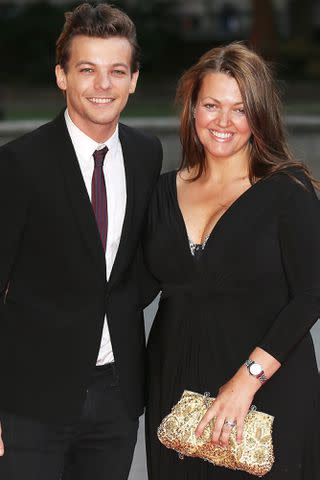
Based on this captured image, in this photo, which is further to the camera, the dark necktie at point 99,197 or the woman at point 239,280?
the dark necktie at point 99,197

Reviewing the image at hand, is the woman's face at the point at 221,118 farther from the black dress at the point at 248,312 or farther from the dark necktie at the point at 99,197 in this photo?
the dark necktie at the point at 99,197

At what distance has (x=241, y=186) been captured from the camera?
12.0 feet

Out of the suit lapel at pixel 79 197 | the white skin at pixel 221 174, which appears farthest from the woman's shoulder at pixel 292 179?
the suit lapel at pixel 79 197

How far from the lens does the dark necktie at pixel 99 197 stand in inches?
139

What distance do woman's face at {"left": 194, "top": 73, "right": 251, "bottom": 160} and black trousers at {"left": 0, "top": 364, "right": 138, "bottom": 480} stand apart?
869 millimetres

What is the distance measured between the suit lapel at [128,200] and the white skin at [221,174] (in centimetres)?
20

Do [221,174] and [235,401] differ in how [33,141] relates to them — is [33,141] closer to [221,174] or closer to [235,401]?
[221,174]

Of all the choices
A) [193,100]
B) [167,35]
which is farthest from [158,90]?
[193,100]

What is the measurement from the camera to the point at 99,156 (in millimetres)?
3572

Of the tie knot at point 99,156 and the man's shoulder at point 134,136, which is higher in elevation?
the man's shoulder at point 134,136

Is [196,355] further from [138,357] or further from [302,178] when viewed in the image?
[302,178]

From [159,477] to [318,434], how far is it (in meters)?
0.59

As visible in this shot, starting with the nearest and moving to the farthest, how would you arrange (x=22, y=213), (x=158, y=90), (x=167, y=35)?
(x=22, y=213)
(x=158, y=90)
(x=167, y=35)

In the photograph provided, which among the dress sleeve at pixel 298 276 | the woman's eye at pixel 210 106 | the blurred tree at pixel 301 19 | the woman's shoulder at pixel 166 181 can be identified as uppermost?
the blurred tree at pixel 301 19
